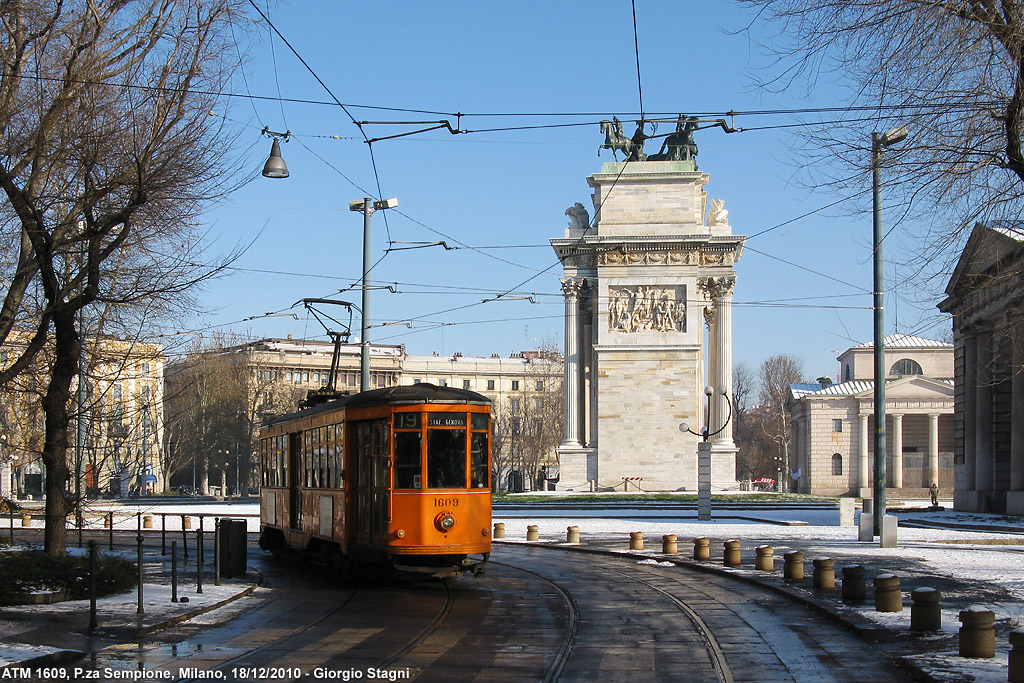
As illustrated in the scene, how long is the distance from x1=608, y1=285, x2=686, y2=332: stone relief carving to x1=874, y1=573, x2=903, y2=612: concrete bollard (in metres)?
43.4

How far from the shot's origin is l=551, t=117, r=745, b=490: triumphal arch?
58969 mm

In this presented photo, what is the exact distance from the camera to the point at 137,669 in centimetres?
1192

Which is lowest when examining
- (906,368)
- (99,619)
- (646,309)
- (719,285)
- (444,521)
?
(99,619)

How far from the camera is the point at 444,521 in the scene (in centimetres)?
1880

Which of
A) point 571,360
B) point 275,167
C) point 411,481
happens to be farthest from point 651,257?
point 411,481

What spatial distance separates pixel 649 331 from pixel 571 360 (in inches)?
187

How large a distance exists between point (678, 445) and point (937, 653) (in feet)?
152

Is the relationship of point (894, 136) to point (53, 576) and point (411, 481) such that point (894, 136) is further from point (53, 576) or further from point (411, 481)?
point (53, 576)

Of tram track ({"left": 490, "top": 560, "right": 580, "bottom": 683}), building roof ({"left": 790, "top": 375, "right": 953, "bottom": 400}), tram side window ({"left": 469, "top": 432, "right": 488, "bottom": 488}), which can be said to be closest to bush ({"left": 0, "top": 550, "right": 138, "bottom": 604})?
tram side window ({"left": 469, "top": 432, "right": 488, "bottom": 488})

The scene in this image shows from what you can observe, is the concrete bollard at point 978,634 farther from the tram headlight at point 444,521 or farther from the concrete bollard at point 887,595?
the tram headlight at point 444,521

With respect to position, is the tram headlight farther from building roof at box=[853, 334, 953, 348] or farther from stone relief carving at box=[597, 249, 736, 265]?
building roof at box=[853, 334, 953, 348]

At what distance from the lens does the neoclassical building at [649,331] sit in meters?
59.0

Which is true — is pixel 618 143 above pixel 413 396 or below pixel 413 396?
above

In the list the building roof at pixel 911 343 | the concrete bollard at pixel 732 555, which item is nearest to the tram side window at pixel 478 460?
the concrete bollard at pixel 732 555
